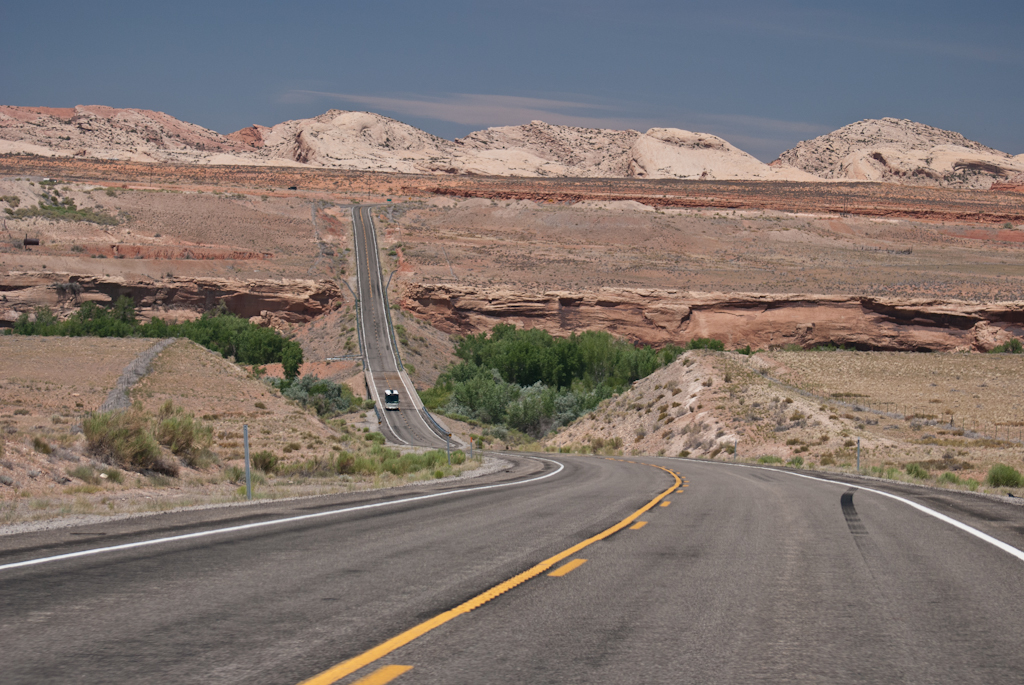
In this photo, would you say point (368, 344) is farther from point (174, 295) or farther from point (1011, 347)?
point (1011, 347)

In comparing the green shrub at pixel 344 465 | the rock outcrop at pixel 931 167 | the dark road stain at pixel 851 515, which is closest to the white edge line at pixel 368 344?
the green shrub at pixel 344 465

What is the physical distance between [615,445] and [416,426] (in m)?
16.5

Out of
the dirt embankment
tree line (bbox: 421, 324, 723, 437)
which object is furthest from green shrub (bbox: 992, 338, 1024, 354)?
the dirt embankment

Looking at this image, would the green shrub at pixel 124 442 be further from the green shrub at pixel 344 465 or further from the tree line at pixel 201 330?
the tree line at pixel 201 330

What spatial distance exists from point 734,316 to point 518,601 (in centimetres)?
7397

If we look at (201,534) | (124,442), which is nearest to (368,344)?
(124,442)

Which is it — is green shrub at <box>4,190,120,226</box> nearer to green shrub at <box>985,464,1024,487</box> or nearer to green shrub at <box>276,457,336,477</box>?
green shrub at <box>276,457,336,477</box>

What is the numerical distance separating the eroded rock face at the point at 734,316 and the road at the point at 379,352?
14.7 ft

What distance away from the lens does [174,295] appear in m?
78.7

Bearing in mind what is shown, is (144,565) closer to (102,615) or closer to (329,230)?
(102,615)

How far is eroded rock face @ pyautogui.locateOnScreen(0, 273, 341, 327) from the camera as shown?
72125 mm

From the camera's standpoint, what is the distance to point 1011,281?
259 feet

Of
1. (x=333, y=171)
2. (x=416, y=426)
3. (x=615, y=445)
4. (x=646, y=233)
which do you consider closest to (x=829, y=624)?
(x=615, y=445)

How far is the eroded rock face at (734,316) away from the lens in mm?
72125
